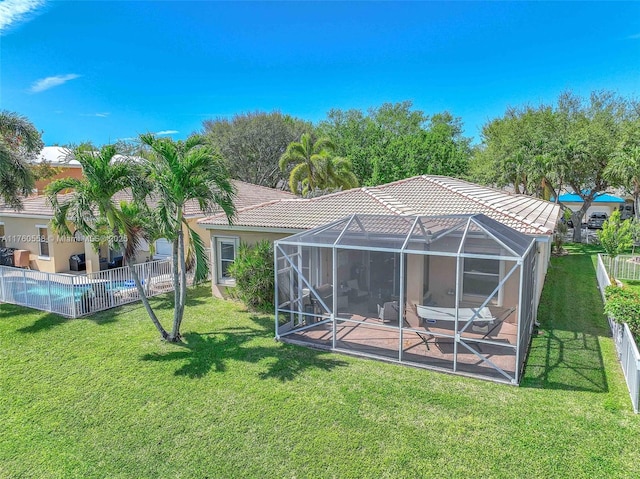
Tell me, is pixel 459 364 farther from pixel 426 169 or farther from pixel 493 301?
pixel 426 169

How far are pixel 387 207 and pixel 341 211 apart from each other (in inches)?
66.3

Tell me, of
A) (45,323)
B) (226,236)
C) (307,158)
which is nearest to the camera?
(45,323)

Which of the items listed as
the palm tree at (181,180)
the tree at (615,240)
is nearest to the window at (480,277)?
the palm tree at (181,180)

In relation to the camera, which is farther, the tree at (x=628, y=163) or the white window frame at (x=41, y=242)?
the tree at (x=628, y=163)

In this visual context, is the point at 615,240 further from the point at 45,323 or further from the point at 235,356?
the point at 45,323

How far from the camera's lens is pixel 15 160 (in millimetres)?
14305

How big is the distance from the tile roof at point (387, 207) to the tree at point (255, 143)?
85.5ft

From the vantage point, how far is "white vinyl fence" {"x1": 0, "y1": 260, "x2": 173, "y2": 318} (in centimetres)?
1346

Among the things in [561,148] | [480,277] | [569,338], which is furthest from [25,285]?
[561,148]

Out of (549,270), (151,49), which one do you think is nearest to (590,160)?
(549,270)

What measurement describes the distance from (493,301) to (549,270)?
10753mm

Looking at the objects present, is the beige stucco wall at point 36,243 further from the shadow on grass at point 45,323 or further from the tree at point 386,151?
the tree at point 386,151

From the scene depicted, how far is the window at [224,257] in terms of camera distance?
15.4m

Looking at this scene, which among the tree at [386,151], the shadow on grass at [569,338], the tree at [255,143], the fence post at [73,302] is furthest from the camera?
the tree at [255,143]
